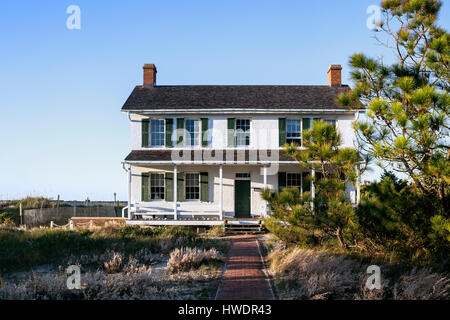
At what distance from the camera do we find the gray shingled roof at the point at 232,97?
18547 mm

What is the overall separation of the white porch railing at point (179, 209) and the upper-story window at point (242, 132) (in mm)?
3287

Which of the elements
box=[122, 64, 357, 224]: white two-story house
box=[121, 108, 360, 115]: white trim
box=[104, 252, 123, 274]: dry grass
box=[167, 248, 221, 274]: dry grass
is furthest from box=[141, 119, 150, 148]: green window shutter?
box=[104, 252, 123, 274]: dry grass

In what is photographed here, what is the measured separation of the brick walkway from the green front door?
602cm

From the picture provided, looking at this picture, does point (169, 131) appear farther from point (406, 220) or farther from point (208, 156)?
point (406, 220)

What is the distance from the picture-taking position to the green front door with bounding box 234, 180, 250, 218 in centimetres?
1858

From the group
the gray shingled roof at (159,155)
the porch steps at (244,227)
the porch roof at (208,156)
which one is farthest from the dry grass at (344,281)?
the gray shingled roof at (159,155)

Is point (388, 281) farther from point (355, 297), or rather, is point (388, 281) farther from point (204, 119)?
point (204, 119)

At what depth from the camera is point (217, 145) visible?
731 inches

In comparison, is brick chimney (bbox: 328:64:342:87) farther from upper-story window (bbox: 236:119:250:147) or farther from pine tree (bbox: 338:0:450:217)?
pine tree (bbox: 338:0:450:217)

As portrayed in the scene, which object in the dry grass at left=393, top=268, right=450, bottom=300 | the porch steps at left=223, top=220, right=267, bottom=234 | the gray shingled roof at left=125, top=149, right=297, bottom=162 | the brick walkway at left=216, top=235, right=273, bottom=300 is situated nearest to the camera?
the dry grass at left=393, top=268, right=450, bottom=300

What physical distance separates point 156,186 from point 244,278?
1112 centimetres

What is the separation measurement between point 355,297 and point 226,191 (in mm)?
12160

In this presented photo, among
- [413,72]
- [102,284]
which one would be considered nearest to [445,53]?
[413,72]

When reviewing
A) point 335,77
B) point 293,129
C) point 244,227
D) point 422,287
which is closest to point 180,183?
point 244,227
